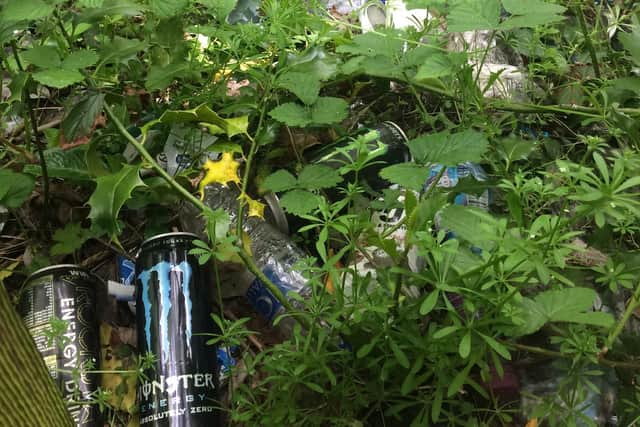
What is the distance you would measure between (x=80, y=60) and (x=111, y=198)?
26 cm

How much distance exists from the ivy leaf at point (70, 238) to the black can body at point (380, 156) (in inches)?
20.7

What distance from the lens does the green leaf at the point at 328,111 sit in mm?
1257

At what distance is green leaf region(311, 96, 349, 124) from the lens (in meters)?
1.26

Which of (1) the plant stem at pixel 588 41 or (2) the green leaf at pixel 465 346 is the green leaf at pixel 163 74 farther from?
(1) the plant stem at pixel 588 41

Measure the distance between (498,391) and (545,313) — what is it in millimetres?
298

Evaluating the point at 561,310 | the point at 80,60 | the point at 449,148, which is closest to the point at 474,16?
the point at 449,148

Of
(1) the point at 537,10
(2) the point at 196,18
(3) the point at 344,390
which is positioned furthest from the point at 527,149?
(2) the point at 196,18

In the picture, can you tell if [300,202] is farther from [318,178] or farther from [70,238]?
[70,238]

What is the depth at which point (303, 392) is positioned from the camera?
3.82ft

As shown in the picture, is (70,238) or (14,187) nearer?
(14,187)

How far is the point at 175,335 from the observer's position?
1.22 m

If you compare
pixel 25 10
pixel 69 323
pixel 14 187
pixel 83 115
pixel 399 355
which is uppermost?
pixel 25 10

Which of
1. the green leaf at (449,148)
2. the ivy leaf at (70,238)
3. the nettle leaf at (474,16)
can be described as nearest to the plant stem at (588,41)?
the nettle leaf at (474,16)

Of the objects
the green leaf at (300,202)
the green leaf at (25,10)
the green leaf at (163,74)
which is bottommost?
the green leaf at (300,202)
